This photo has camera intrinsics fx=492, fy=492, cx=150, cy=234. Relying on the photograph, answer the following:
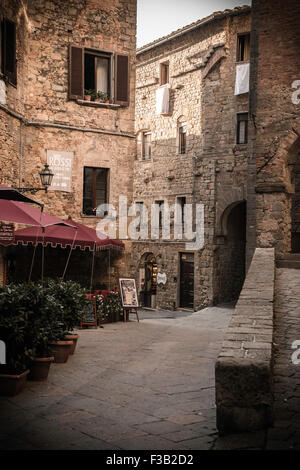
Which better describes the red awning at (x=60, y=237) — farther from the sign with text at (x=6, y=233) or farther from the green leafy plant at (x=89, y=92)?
the green leafy plant at (x=89, y=92)

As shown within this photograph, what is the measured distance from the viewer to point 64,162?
1272cm

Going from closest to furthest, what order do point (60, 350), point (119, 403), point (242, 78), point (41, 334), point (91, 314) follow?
point (119, 403), point (41, 334), point (60, 350), point (91, 314), point (242, 78)

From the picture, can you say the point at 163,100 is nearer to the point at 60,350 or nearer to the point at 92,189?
the point at 92,189

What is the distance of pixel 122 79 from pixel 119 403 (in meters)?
10.8

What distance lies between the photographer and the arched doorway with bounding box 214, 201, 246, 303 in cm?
1991

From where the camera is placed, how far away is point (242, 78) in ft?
61.6

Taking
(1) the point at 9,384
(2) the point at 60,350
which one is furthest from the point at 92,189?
(1) the point at 9,384

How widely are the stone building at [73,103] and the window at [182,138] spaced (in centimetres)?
824

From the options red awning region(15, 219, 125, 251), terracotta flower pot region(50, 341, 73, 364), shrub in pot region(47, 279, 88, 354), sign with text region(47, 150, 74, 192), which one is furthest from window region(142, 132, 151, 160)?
terracotta flower pot region(50, 341, 73, 364)

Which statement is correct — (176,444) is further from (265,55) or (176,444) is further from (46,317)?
(265,55)

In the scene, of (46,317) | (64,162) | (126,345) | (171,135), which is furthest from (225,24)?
(46,317)

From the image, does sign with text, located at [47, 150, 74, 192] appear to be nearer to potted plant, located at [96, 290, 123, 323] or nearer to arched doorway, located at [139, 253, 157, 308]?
potted plant, located at [96, 290, 123, 323]

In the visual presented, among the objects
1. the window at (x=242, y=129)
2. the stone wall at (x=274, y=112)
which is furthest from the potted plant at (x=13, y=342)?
the window at (x=242, y=129)

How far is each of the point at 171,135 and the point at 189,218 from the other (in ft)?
13.2
